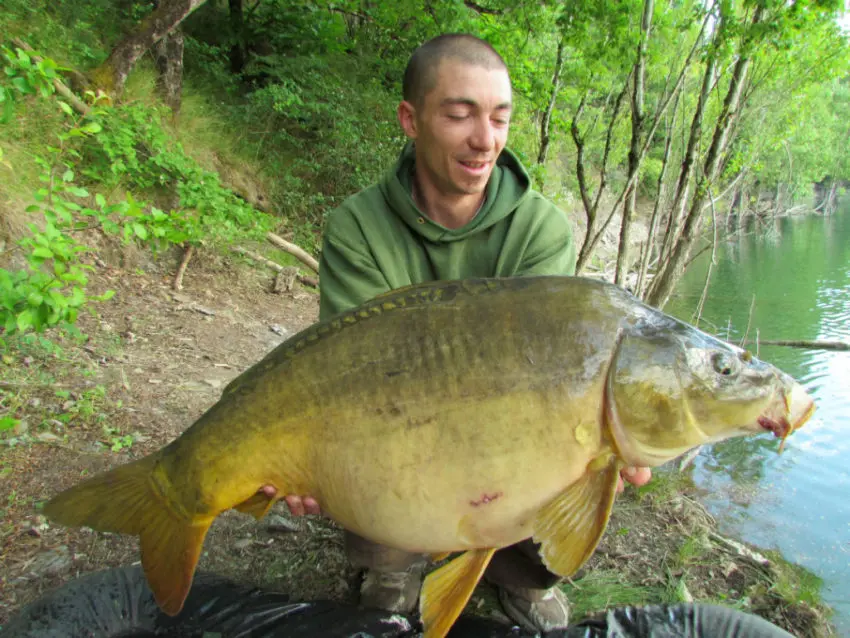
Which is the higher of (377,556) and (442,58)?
(442,58)

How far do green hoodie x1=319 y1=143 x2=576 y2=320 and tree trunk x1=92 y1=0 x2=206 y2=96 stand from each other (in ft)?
12.4

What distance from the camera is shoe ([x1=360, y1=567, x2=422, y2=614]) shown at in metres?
1.70

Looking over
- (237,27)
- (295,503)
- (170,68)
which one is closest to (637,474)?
(295,503)

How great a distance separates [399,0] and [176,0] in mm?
2240

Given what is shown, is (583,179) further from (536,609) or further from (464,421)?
(464,421)

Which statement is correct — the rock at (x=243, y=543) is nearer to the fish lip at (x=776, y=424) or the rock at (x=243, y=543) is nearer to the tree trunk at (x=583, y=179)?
the fish lip at (x=776, y=424)

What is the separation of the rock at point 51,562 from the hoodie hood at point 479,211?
147 centimetres

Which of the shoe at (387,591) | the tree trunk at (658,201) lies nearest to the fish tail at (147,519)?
the shoe at (387,591)

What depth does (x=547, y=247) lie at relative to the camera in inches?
69.7

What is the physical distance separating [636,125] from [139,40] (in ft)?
13.1

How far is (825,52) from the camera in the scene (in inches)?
186

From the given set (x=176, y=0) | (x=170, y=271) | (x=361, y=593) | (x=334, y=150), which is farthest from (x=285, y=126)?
(x=361, y=593)

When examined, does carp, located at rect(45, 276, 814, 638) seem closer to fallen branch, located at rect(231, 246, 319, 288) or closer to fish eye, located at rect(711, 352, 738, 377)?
fish eye, located at rect(711, 352, 738, 377)

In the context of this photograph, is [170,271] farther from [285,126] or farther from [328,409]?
[328,409]
